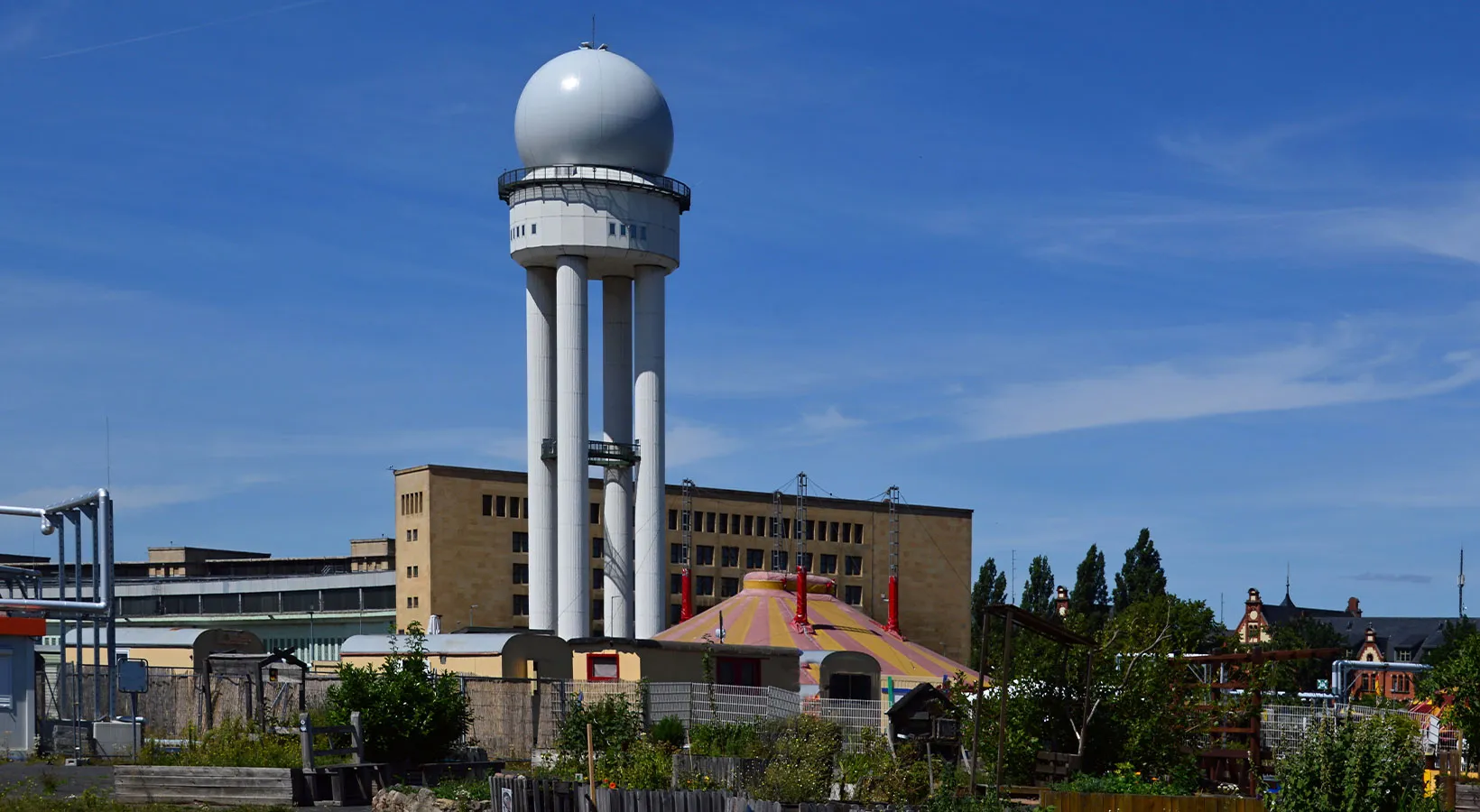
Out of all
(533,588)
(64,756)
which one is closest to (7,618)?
(64,756)

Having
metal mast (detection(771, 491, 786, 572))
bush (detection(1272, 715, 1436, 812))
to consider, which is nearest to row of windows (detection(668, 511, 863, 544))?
metal mast (detection(771, 491, 786, 572))

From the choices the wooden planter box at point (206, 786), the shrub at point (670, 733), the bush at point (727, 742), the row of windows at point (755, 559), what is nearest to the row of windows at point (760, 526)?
the row of windows at point (755, 559)

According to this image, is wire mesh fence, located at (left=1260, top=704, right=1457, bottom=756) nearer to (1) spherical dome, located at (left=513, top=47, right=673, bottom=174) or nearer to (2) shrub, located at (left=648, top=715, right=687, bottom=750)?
(2) shrub, located at (left=648, top=715, right=687, bottom=750)

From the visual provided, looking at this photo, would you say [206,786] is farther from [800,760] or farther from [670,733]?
[670,733]

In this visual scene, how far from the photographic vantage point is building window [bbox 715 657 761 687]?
61812 mm

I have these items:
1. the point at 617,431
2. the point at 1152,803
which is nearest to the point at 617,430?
the point at 617,431

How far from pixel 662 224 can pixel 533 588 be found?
59.0 ft

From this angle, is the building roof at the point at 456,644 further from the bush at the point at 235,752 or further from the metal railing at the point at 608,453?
the metal railing at the point at 608,453

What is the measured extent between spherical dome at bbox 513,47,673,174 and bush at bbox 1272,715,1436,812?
61017 mm

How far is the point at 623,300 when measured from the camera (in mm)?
88000

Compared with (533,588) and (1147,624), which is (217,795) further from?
(533,588)

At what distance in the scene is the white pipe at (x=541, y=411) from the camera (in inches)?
3376

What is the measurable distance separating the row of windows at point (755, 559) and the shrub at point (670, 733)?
231 feet

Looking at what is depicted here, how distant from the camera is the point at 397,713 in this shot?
3678cm
